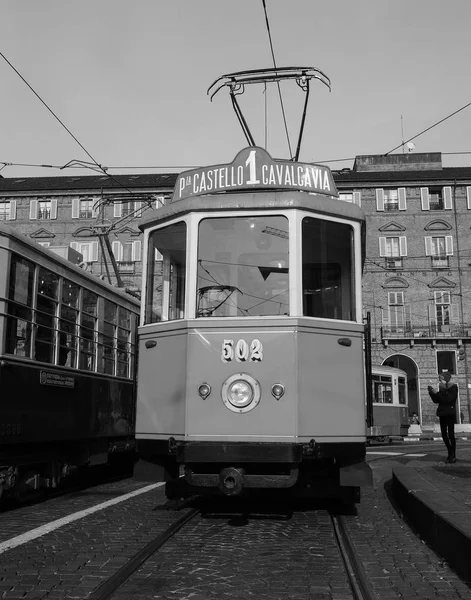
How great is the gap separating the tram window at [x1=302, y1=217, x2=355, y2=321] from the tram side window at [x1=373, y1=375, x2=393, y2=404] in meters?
19.3

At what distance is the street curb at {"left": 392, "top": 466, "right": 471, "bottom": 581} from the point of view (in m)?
4.39

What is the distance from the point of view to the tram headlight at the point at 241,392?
5938 millimetres

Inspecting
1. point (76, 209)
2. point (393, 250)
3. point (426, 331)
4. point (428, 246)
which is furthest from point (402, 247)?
point (76, 209)

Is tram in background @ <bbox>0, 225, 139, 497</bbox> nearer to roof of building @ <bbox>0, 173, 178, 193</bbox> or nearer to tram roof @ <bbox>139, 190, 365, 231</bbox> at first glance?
tram roof @ <bbox>139, 190, 365, 231</bbox>

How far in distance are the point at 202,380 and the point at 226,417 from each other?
0.38m

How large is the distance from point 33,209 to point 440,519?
43748 mm

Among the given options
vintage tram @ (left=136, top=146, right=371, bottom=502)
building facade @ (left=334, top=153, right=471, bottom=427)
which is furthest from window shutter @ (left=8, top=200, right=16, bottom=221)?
vintage tram @ (left=136, top=146, right=371, bottom=502)

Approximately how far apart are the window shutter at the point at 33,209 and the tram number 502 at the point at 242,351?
4185 cm

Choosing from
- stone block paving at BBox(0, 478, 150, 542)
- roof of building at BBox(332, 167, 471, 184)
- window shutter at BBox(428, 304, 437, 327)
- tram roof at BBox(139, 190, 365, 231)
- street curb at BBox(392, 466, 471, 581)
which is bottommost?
stone block paving at BBox(0, 478, 150, 542)

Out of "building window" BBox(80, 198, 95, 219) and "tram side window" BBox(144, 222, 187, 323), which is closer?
"tram side window" BBox(144, 222, 187, 323)

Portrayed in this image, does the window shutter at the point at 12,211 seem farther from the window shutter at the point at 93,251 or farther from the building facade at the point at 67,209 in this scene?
the window shutter at the point at 93,251

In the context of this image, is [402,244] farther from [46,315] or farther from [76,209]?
[46,315]

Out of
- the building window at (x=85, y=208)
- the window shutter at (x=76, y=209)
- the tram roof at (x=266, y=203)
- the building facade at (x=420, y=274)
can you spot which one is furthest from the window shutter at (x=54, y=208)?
the tram roof at (x=266, y=203)

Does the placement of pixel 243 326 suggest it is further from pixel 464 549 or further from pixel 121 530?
pixel 464 549
